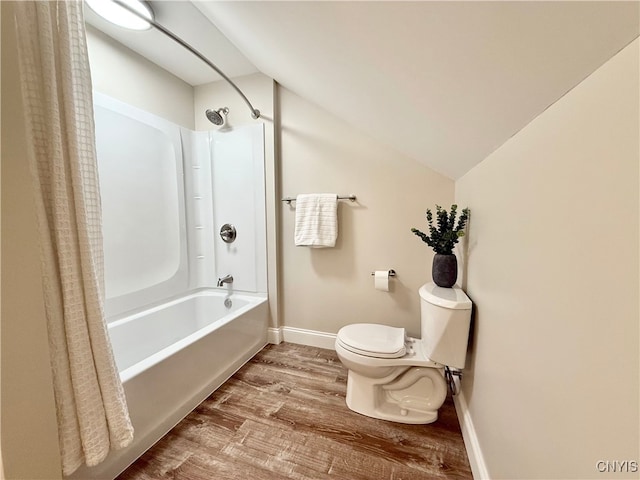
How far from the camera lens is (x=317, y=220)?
1.92 m

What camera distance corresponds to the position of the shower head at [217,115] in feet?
6.35

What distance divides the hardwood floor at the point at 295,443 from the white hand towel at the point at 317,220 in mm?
1014

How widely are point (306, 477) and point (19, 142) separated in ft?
4.99

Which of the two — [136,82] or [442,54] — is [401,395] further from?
[136,82]

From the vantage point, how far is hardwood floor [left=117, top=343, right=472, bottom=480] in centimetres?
107

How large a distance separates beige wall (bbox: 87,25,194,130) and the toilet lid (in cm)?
225

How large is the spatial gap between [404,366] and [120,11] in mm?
2549

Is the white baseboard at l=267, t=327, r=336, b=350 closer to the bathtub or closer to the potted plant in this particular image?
the bathtub

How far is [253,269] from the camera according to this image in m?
2.20

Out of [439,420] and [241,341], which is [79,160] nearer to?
[241,341]

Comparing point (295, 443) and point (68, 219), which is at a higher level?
point (68, 219)

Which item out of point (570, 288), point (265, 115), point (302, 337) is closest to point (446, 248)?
point (570, 288)

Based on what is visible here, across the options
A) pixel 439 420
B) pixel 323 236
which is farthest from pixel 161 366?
pixel 439 420

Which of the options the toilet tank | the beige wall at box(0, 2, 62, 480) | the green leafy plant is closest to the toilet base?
the toilet tank
